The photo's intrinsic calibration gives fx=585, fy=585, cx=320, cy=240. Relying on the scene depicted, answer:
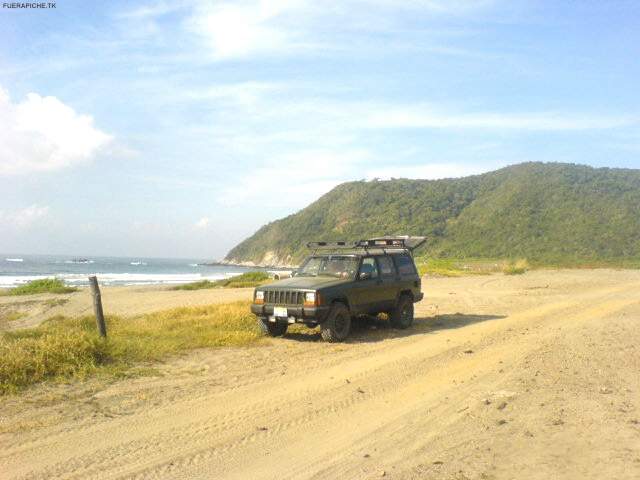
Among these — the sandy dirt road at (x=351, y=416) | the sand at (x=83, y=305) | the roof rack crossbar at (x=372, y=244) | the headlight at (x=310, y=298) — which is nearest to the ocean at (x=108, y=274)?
the sand at (x=83, y=305)

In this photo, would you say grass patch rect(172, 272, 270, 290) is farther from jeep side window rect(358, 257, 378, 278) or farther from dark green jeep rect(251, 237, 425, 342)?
jeep side window rect(358, 257, 378, 278)

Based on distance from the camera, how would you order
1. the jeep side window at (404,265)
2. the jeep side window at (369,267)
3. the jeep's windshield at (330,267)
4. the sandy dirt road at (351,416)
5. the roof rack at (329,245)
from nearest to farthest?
the sandy dirt road at (351,416) < the jeep's windshield at (330,267) < the jeep side window at (369,267) < the roof rack at (329,245) < the jeep side window at (404,265)

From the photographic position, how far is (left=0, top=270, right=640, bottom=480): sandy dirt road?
15.8ft

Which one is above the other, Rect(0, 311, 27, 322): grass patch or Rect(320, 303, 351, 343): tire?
Rect(320, 303, 351, 343): tire

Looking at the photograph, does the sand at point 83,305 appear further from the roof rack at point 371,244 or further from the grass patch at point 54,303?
the roof rack at point 371,244

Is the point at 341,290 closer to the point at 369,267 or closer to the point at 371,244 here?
the point at 369,267

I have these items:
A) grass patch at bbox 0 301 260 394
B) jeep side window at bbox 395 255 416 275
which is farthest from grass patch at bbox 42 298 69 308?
jeep side window at bbox 395 255 416 275

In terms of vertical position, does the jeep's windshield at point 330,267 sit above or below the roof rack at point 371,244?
below

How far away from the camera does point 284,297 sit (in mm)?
11492

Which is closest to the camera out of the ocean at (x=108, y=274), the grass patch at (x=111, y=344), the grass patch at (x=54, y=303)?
the grass patch at (x=111, y=344)

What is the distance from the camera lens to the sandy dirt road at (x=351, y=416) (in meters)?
4.82

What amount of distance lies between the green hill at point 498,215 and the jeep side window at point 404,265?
159 feet

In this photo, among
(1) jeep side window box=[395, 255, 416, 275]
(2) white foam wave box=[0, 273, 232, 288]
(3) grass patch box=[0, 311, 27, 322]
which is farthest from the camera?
(2) white foam wave box=[0, 273, 232, 288]

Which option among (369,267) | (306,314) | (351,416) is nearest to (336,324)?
(306,314)
